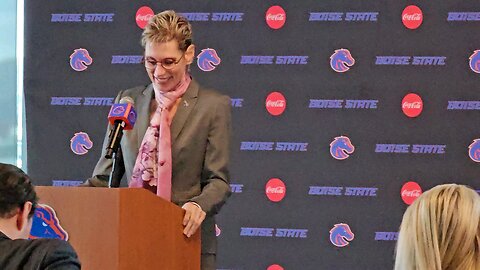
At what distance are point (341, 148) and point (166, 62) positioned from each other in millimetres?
2786

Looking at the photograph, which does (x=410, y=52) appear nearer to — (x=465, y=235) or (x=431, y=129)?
(x=431, y=129)

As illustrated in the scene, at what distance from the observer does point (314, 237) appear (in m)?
5.96

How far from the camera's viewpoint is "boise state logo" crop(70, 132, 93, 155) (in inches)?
246

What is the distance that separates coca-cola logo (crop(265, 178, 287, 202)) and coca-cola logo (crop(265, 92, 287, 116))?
1.56ft

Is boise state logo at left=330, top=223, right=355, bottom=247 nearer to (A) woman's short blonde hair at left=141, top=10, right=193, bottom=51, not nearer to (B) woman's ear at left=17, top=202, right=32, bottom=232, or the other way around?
(A) woman's short blonde hair at left=141, top=10, right=193, bottom=51

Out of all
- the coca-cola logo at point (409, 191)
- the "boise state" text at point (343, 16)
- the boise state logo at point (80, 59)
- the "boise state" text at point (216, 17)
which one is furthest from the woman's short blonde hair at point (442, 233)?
the boise state logo at point (80, 59)

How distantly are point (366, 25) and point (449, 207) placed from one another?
165 inches

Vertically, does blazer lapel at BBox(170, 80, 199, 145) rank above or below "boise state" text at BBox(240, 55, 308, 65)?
below

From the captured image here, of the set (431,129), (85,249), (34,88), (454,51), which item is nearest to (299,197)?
(431,129)

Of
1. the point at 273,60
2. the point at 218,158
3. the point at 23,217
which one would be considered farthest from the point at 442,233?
the point at 273,60

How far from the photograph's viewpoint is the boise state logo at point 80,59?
629 centimetres

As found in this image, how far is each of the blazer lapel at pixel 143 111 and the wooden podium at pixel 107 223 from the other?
73 centimetres

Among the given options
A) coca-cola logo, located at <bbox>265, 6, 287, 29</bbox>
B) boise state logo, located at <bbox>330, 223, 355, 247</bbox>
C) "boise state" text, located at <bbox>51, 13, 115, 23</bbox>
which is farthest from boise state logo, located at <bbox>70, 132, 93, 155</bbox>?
boise state logo, located at <bbox>330, 223, 355, 247</bbox>

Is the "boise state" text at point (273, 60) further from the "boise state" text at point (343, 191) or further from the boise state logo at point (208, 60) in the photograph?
the "boise state" text at point (343, 191)
